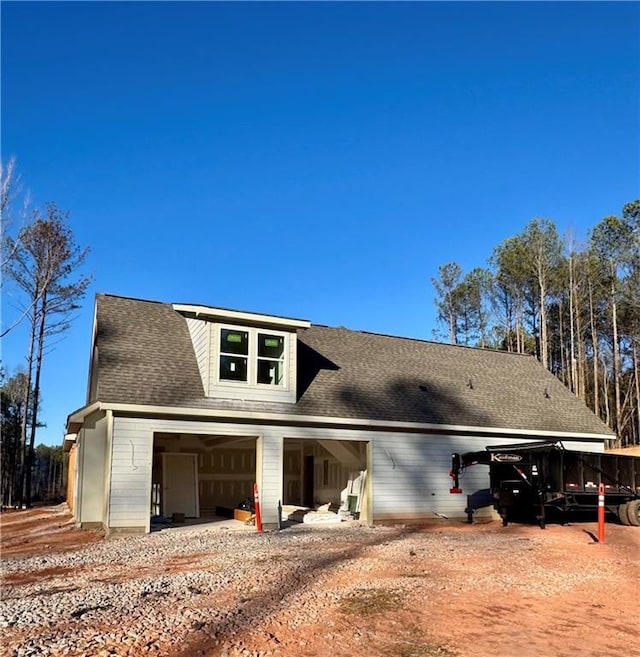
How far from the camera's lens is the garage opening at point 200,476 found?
17.1 meters

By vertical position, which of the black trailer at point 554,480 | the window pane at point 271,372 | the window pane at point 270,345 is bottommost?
the black trailer at point 554,480

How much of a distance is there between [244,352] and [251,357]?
27 cm

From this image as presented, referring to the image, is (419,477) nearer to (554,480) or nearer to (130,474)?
(554,480)

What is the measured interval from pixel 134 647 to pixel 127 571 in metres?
3.85

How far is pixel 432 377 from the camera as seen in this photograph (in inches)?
762

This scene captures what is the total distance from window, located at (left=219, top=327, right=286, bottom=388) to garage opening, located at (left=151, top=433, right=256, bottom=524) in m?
1.60

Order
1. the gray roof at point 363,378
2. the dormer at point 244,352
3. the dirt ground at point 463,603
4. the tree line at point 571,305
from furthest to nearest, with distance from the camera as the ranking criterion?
1. the tree line at point 571,305
2. the dormer at point 244,352
3. the gray roof at point 363,378
4. the dirt ground at point 463,603

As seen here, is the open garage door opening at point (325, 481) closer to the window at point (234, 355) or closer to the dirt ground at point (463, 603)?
the window at point (234, 355)

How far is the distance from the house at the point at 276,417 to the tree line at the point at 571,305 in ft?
59.8

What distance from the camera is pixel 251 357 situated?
15.1m

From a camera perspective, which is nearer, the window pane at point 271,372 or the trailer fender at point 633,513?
the trailer fender at point 633,513

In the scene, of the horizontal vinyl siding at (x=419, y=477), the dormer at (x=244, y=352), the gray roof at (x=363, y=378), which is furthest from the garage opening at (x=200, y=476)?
the horizontal vinyl siding at (x=419, y=477)

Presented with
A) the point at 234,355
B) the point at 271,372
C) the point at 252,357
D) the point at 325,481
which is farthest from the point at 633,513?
the point at 234,355

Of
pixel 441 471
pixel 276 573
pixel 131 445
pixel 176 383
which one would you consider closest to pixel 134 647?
pixel 276 573
